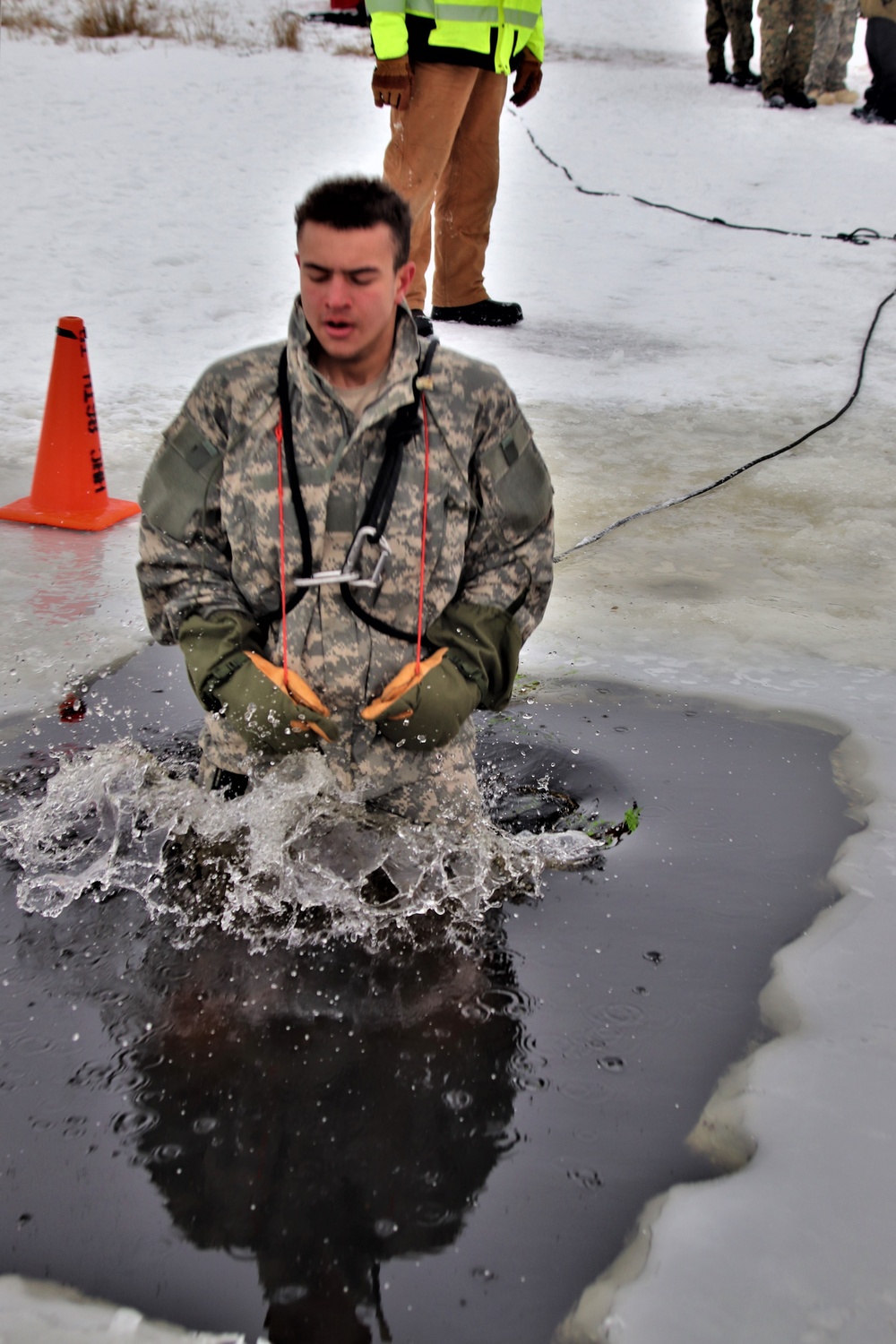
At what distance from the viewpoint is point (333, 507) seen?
2.27 metres

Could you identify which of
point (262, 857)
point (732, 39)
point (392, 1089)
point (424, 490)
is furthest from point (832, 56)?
point (392, 1089)

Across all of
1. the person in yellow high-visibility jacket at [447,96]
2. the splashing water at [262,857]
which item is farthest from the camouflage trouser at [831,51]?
the splashing water at [262,857]

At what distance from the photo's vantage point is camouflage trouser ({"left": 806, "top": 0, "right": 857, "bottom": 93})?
13117 mm

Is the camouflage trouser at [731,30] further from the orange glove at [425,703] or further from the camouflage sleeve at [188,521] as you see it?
the orange glove at [425,703]

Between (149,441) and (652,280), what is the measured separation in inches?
177

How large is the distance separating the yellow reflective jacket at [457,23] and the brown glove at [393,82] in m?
0.03

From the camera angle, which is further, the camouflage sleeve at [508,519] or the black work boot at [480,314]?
the black work boot at [480,314]

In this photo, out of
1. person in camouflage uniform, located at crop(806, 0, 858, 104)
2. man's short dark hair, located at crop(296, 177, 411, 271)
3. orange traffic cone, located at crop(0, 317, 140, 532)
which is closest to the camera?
man's short dark hair, located at crop(296, 177, 411, 271)

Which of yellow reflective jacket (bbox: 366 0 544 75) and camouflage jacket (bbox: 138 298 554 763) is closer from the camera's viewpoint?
camouflage jacket (bbox: 138 298 554 763)

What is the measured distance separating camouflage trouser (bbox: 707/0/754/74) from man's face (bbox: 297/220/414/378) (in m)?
13.0

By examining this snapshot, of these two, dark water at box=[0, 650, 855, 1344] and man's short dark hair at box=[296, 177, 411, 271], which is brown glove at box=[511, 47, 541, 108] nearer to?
man's short dark hair at box=[296, 177, 411, 271]

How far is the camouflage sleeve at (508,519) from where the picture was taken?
2301 mm

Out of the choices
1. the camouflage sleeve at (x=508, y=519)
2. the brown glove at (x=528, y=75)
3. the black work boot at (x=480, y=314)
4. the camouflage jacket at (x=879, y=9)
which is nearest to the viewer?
the camouflage sleeve at (x=508, y=519)

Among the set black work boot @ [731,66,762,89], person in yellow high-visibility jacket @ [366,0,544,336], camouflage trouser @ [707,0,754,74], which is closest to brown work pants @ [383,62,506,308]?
person in yellow high-visibility jacket @ [366,0,544,336]
